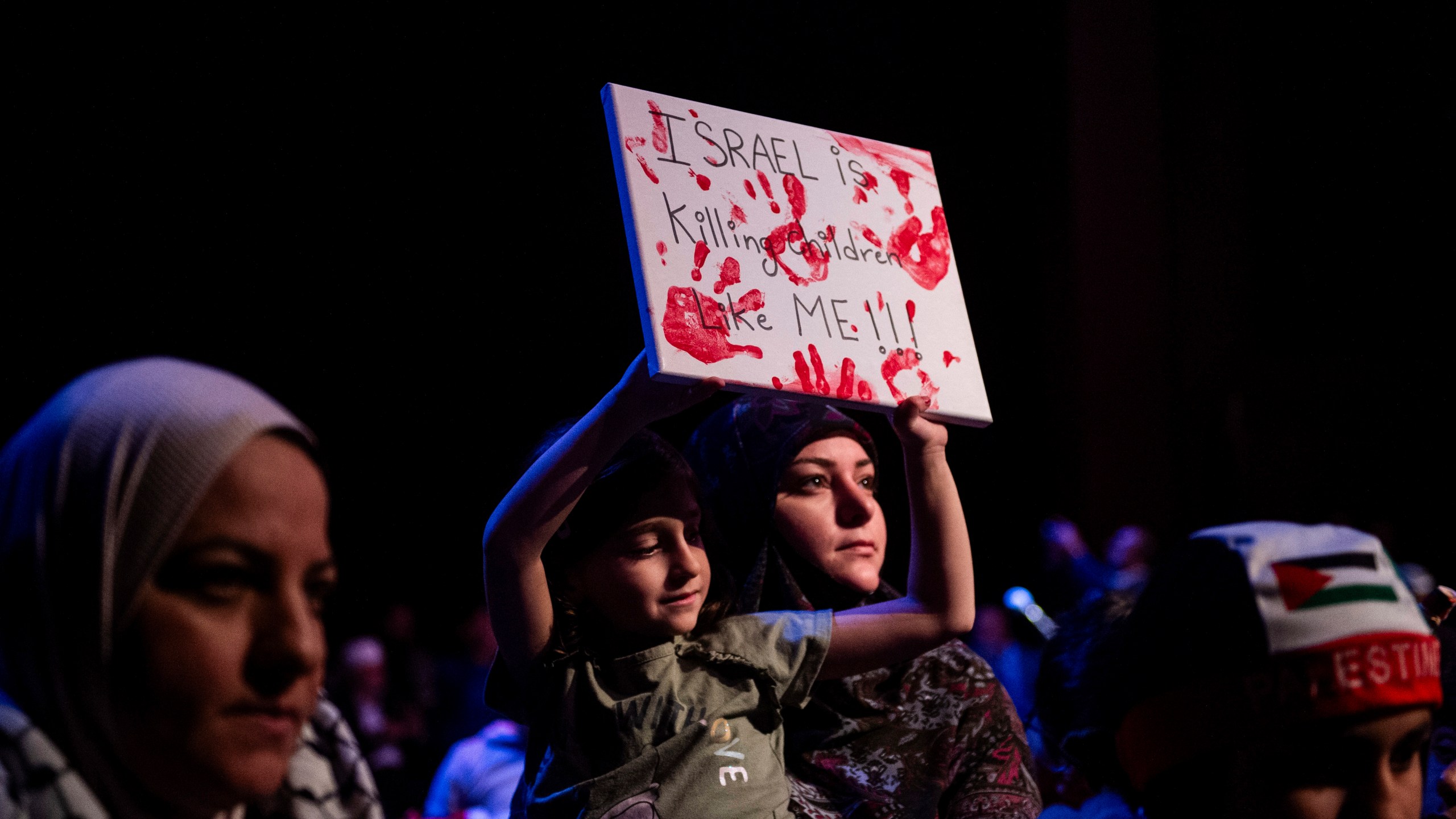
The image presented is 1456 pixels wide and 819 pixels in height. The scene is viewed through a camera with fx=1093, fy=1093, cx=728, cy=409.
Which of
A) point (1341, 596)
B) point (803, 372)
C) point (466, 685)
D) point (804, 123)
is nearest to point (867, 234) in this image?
point (803, 372)

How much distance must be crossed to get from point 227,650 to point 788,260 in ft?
Answer: 4.48

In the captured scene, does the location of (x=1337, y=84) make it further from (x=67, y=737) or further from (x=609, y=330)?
(x=67, y=737)

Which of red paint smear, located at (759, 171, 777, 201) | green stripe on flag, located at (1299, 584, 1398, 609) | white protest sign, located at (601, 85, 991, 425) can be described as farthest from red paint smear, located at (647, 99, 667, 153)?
green stripe on flag, located at (1299, 584, 1398, 609)

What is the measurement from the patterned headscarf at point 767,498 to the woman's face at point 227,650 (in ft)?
4.26

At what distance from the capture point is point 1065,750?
58.9 inches

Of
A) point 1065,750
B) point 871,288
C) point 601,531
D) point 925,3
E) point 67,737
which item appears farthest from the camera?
point 925,3

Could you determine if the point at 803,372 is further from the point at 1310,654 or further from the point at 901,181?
the point at 1310,654

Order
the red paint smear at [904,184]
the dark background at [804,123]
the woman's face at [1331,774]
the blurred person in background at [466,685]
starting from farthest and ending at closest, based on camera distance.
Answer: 1. the blurred person in background at [466,685]
2. the dark background at [804,123]
3. the red paint smear at [904,184]
4. the woman's face at [1331,774]

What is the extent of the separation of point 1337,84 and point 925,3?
3450mm

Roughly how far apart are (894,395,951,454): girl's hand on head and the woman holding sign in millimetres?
216

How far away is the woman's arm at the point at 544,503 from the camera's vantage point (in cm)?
178

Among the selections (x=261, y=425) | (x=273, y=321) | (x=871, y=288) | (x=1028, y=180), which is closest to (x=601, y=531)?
(x=871, y=288)

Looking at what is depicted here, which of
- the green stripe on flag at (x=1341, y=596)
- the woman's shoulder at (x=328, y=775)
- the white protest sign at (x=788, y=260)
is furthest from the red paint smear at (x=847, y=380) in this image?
the woman's shoulder at (x=328, y=775)

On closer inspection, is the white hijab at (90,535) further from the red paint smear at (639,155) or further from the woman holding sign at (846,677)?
the woman holding sign at (846,677)
